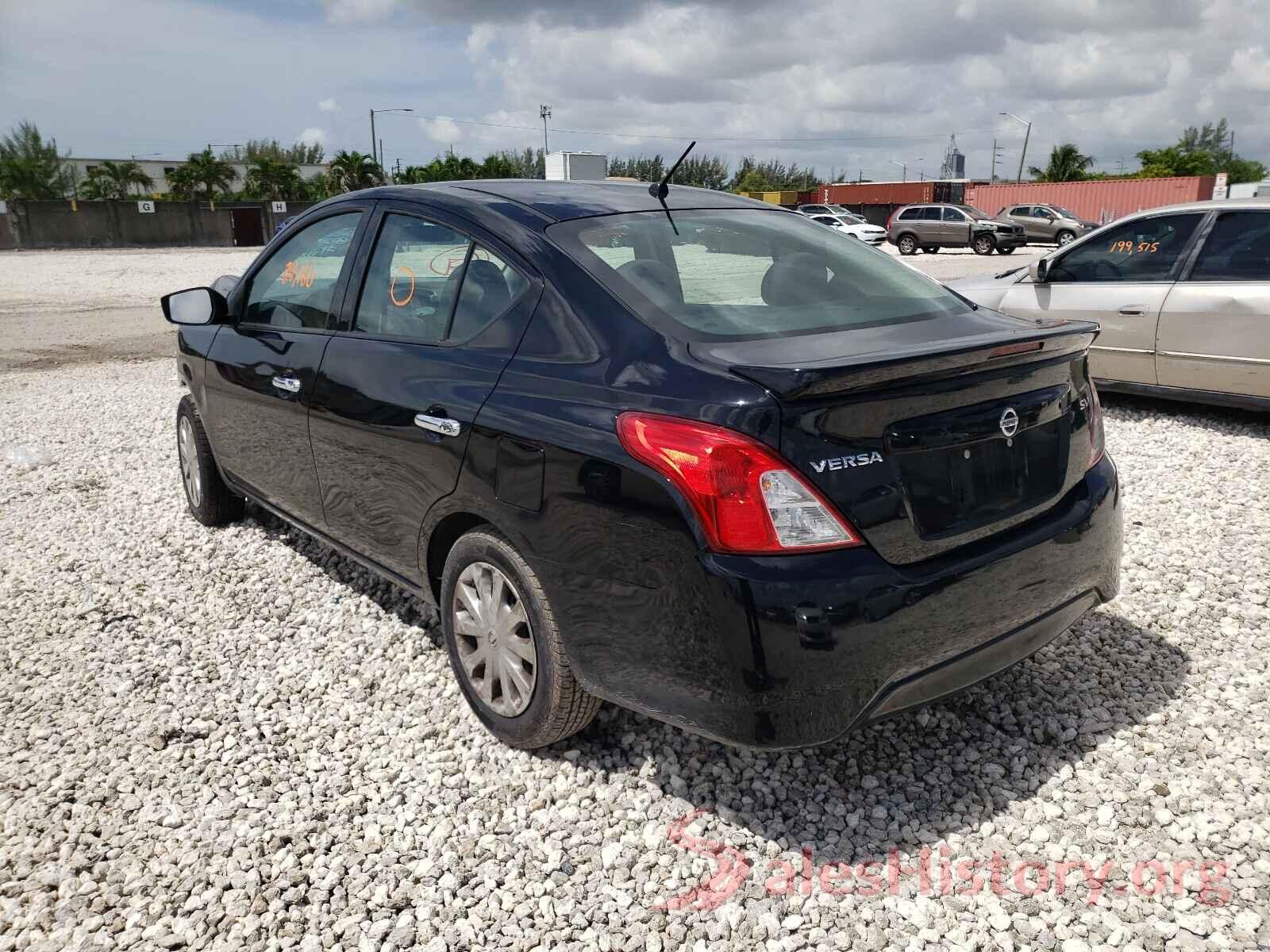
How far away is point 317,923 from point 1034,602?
6.69 feet

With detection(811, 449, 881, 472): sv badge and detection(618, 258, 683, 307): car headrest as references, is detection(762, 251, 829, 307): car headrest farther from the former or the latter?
detection(811, 449, 881, 472): sv badge

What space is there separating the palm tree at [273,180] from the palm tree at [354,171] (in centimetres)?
277

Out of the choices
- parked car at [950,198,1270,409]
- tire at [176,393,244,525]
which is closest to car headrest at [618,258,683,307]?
tire at [176,393,244,525]

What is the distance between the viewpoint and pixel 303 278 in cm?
402

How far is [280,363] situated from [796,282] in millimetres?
2102

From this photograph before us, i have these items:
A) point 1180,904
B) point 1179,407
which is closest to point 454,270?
Answer: point 1180,904

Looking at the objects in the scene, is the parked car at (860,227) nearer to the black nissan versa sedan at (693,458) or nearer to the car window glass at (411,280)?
the car window glass at (411,280)

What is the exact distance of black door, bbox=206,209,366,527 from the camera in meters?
Answer: 3.76

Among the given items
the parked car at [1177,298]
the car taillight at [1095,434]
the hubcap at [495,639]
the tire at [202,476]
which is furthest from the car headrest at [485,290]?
the parked car at [1177,298]

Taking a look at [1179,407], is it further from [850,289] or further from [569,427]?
[569,427]
